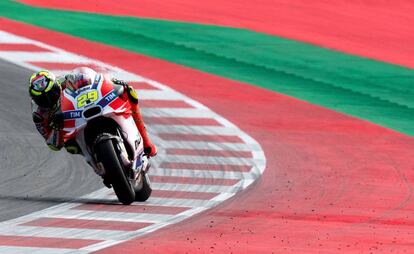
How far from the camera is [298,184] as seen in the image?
59.4ft

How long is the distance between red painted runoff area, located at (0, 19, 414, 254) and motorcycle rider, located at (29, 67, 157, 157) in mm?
1678

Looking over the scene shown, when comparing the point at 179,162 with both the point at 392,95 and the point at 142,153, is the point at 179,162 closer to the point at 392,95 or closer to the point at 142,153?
the point at 142,153

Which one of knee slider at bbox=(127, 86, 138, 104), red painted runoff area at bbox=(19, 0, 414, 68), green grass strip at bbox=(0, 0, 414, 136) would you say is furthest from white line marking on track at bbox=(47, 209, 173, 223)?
red painted runoff area at bbox=(19, 0, 414, 68)

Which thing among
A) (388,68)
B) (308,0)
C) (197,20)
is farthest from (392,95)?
(308,0)

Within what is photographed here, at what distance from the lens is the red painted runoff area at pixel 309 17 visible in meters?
28.5

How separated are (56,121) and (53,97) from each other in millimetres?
268

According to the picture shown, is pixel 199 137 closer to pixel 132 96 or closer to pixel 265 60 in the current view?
pixel 132 96

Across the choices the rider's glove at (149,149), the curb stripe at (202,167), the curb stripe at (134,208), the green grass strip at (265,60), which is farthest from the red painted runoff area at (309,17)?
the curb stripe at (134,208)

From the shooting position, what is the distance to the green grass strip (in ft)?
79.0

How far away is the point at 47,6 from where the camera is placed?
2980 centimetres

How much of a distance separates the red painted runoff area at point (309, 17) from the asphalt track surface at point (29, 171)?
7.66 m

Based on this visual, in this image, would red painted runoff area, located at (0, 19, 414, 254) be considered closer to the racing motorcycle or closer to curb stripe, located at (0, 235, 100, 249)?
curb stripe, located at (0, 235, 100, 249)

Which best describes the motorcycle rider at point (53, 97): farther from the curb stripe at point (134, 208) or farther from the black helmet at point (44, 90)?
the curb stripe at point (134, 208)

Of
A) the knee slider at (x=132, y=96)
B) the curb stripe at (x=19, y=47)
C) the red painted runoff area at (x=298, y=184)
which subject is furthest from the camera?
the curb stripe at (x=19, y=47)
